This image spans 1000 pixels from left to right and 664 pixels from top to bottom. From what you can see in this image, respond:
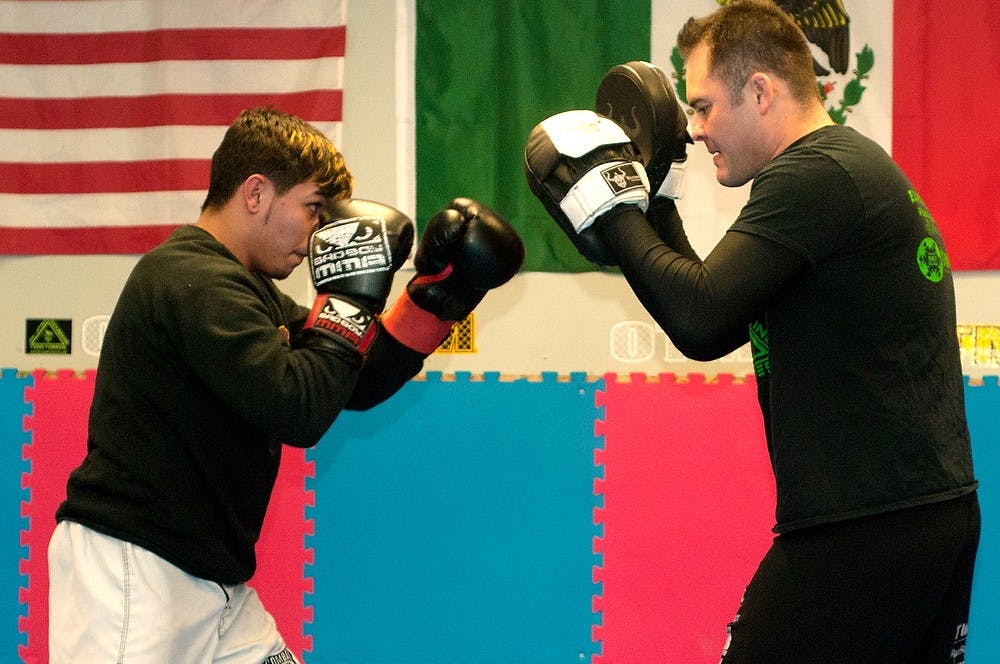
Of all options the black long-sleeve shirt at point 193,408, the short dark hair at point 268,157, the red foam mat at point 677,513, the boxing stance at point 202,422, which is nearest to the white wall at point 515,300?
the red foam mat at point 677,513

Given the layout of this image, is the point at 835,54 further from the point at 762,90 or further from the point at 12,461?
the point at 12,461

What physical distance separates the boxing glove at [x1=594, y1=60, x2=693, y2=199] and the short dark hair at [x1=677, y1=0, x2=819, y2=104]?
186 millimetres

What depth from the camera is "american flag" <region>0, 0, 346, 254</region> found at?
14.2ft

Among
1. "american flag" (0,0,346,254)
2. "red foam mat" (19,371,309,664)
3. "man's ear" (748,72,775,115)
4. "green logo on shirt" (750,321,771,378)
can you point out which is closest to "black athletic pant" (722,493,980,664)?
"green logo on shirt" (750,321,771,378)

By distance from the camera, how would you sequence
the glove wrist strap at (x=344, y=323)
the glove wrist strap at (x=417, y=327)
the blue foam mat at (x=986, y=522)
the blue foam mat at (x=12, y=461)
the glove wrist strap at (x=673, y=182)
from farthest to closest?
the blue foam mat at (x=12, y=461)
the blue foam mat at (x=986, y=522)
the glove wrist strap at (x=417, y=327)
the glove wrist strap at (x=673, y=182)
the glove wrist strap at (x=344, y=323)

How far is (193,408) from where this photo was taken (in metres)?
2.07

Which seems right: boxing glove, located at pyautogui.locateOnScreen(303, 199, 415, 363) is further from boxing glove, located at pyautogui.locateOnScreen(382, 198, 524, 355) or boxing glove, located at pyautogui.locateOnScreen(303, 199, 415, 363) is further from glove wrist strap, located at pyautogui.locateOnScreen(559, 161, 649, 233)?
glove wrist strap, located at pyautogui.locateOnScreen(559, 161, 649, 233)

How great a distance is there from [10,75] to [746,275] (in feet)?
12.4

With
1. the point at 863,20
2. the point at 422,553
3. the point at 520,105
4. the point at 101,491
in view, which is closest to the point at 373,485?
the point at 422,553

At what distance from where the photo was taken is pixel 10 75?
14.7 ft

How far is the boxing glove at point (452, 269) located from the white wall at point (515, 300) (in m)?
1.78

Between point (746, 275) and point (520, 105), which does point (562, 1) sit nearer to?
point (520, 105)

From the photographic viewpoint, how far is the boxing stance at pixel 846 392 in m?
1.72

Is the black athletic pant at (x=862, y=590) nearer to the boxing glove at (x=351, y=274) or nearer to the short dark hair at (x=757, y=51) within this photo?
the short dark hair at (x=757, y=51)
